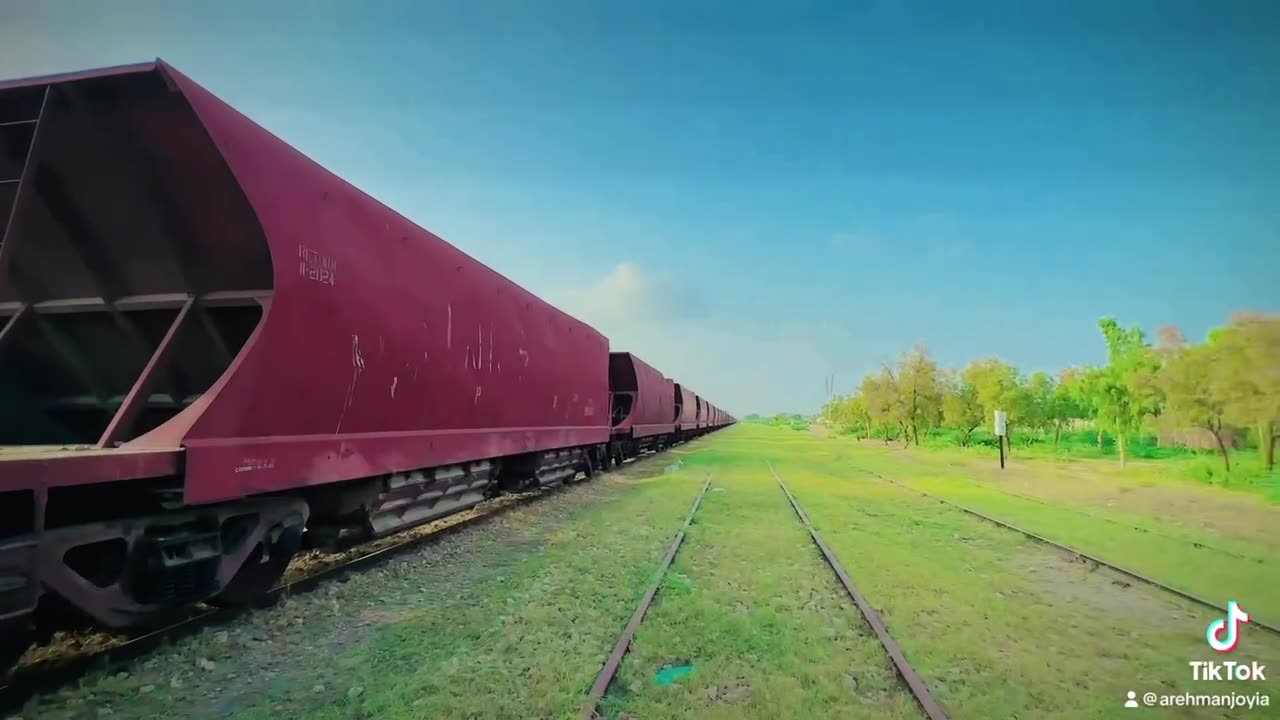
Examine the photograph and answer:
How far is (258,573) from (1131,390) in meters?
28.8

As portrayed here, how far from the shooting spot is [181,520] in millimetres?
4004

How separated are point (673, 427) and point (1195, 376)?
697 inches

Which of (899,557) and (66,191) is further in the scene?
(899,557)

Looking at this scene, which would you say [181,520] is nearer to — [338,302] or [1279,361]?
[338,302]

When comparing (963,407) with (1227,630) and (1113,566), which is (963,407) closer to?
(1113,566)

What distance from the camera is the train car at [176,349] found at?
3.72 metres

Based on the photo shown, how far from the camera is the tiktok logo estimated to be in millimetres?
4949

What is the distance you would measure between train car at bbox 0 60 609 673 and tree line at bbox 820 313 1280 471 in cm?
1906

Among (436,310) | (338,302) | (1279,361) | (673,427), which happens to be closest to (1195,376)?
(1279,361)

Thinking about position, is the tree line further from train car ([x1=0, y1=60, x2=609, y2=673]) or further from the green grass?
train car ([x1=0, y1=60, x2=609, y2=673])

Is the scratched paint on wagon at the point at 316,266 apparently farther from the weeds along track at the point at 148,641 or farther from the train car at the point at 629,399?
the train car at the point at 629,399

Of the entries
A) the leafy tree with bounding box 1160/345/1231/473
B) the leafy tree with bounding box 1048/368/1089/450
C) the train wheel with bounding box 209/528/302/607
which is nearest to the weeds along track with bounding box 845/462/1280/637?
the train wheel with bounding box 209/528/302/607

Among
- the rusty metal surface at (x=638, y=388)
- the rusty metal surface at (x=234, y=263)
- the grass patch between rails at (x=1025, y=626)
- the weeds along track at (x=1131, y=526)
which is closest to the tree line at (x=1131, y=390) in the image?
the weeds along track at (x=1131, y=526)

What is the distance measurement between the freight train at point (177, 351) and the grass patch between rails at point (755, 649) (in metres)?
2.85
